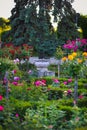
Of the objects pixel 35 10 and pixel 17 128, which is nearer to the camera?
pixel 17 128

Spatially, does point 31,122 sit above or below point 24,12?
below

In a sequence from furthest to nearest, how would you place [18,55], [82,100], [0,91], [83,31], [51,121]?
[83,31], [18,55], [0,91], [82,100], [51,121]

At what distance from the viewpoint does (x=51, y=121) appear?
28.5ft

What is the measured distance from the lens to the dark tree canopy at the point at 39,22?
31422 mm

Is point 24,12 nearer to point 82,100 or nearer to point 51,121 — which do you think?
point 82,100

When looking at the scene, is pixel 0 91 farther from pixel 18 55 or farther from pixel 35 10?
pixel 35 10

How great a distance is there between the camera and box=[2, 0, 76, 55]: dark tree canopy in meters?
31.4

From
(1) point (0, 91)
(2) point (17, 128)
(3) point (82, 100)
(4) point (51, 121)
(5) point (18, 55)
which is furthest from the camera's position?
(5) point (18, 55)

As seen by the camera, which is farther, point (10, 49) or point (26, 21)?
point (26, 21)

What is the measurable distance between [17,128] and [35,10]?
80.0 ft

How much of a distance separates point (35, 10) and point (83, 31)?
33.0 feet

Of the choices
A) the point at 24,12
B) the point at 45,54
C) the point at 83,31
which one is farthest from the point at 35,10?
the point at 83,31

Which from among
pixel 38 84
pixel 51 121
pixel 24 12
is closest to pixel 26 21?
pixel 24 12

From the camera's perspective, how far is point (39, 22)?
31.9 meters
